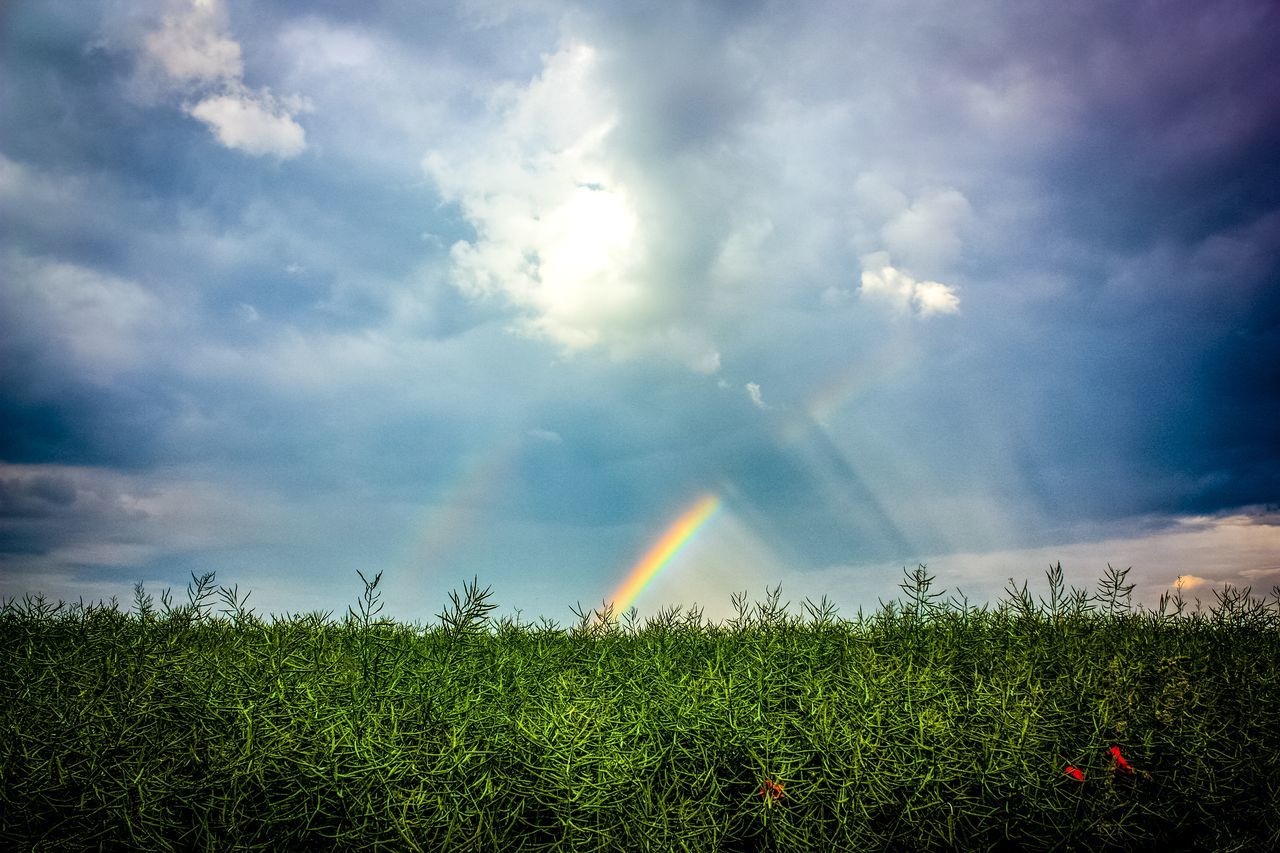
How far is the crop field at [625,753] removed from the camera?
331 centimetres

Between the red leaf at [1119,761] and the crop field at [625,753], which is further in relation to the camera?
the red leaf at [1119,761]

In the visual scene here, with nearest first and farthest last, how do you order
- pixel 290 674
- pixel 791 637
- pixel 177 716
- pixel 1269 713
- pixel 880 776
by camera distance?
1. pixel 880 776
2. pixel 177 716
3. pixel 290 674
4. pixel 1269 713
5. pixel 791 637

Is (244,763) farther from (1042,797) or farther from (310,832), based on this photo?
(1042,797)

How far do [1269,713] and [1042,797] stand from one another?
6.26 feet

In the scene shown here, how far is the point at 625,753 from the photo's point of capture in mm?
3562

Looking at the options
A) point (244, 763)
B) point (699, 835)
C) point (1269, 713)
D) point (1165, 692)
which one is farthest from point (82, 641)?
point (1269, 713)

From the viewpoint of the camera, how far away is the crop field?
10.9 feet

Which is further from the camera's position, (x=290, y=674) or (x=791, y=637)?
(x=791, y=637)

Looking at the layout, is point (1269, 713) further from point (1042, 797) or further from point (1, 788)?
point (1, 788)

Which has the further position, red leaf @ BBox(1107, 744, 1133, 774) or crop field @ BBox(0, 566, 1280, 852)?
red leaf @ BBox(1107, 744, 1133, 774)

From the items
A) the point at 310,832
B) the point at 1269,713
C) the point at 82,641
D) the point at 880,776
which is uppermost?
the point at 82,641

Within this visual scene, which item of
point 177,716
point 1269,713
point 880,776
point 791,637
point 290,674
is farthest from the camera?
point 791,637

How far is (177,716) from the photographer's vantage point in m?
3.79

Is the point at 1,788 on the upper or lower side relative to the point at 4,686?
lower
